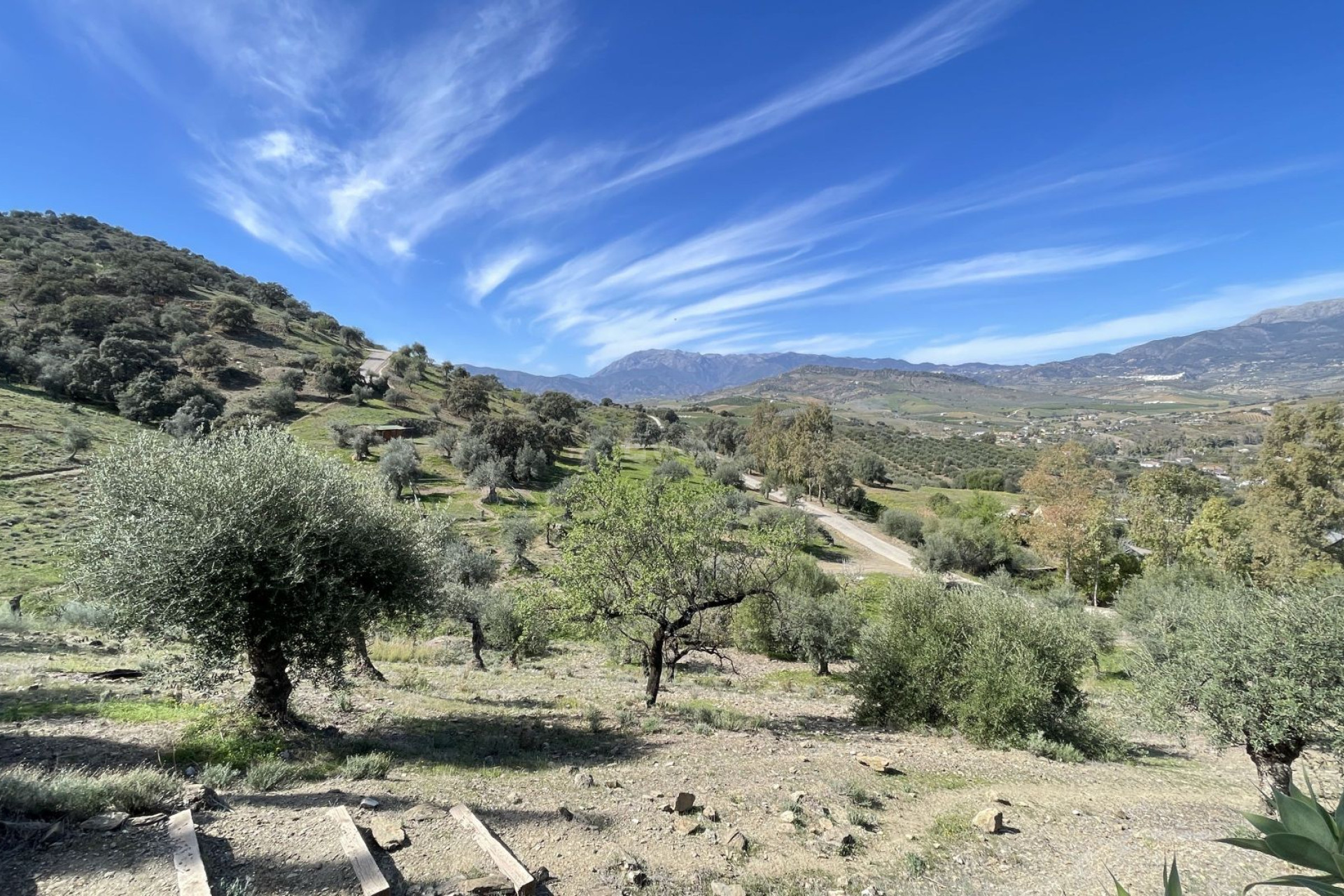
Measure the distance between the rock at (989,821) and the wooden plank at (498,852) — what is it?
8.42 metres

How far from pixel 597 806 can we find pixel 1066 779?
1150 centimetres

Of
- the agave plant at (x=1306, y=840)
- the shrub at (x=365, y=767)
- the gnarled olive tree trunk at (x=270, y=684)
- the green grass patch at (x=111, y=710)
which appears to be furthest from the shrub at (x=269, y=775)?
the agave plant at (x=1306, y=840)

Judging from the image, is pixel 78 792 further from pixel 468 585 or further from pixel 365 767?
pixel 468 585

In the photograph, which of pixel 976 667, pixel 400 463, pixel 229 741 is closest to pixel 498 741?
pixel 229 741

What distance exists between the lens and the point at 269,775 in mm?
10109

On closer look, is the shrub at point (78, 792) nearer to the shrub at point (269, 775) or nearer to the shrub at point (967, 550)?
the shrub at point (269, 775)

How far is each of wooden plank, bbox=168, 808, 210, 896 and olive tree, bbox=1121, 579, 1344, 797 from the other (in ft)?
57.9

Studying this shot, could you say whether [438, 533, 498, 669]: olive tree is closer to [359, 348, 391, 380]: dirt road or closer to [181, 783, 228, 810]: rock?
[181, 783, 228, 810]: rock

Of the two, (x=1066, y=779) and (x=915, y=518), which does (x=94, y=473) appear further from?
(x=915, y=518)

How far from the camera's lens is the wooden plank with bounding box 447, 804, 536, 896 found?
26.8 ft

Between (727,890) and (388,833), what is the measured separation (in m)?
5.19

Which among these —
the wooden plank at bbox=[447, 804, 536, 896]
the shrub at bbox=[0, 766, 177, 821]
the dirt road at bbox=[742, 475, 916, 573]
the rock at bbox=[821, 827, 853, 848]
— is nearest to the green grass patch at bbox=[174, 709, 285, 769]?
the shrub at bbox=[0, 766, 177, 821]

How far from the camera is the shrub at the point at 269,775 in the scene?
9.95 m

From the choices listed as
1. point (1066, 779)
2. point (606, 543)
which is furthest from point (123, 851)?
point (1066, 779)
